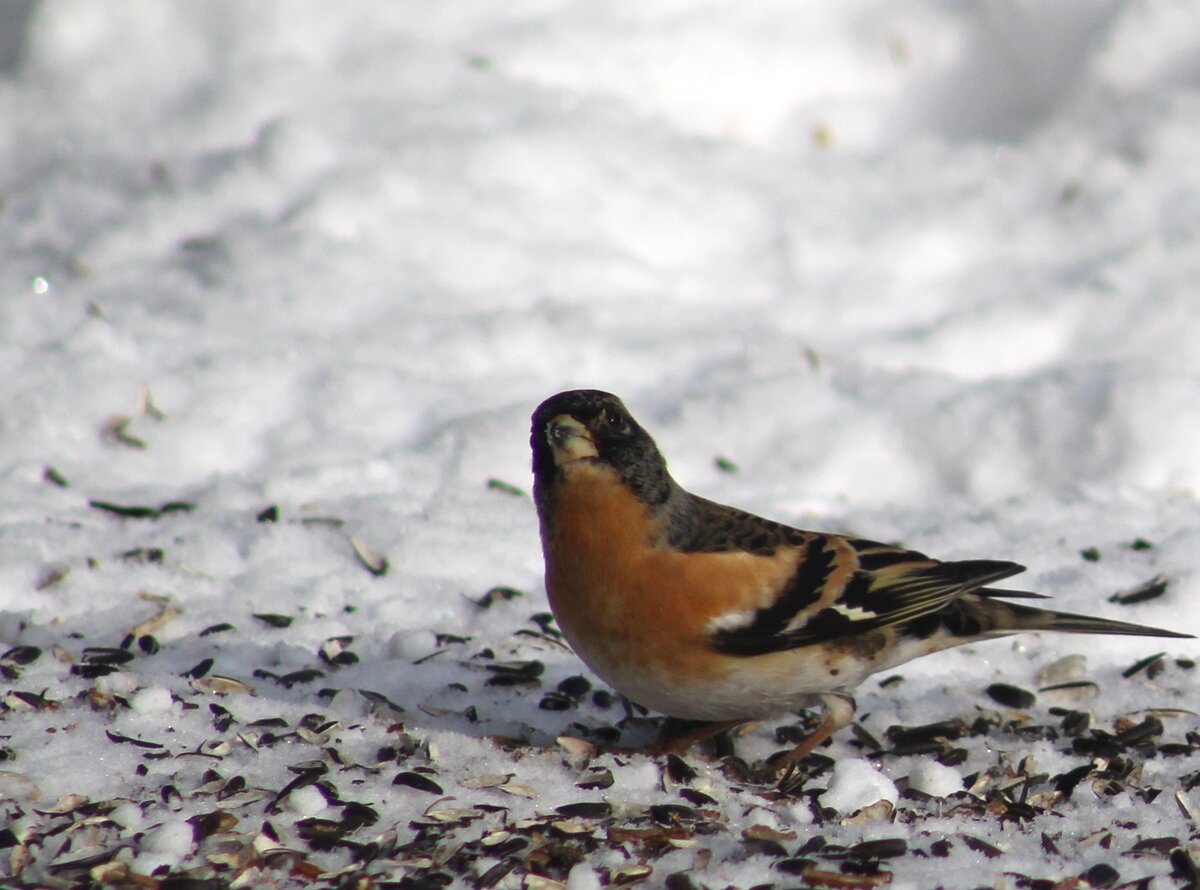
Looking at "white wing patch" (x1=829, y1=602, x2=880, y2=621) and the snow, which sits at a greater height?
A: "white wing patch" (x1=829, y1=602, x2=880, y2=621)

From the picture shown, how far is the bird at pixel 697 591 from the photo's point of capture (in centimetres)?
370

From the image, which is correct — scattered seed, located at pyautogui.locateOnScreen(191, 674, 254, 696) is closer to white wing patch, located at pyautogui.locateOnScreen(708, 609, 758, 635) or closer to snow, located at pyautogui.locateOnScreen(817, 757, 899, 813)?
white wing patch, located at pyautogui.locateOnScreen(708, 609, 758, 635)

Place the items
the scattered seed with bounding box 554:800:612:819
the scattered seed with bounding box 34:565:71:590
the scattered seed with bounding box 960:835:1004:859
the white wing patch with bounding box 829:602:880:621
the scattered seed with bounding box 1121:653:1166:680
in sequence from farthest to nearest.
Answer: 1. the scattered seed with bounding box 34:565:71:590
2. the scattered seed with bounding box 1121:653:1166:680
3. the white wing patch with bounding box 829:602:880:621
4. the scattered seed with bounding box 554:800:612:819
5. the scattered seed with bounding box 960:835:1004:859

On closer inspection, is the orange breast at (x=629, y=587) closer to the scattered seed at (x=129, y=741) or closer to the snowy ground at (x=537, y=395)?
the snowy ground at (x=537, y=395)

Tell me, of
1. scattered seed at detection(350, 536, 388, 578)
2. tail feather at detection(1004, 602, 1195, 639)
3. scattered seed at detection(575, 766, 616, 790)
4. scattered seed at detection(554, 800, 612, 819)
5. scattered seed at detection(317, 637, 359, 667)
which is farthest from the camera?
scattered seed at detection(350, 536, 388, 578)

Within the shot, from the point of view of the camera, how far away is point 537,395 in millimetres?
6316

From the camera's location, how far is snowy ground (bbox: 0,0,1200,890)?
3.53 m

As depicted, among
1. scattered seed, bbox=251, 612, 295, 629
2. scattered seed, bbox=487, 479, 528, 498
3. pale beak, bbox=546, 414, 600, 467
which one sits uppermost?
scattered seed, bbox=487, 479, 528, 498

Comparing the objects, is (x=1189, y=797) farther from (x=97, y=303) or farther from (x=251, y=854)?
(x=97, y=303)

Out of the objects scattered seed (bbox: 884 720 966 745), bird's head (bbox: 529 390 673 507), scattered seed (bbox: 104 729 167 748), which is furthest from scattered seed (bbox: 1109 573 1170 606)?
scattered seed (bbox: 104 729 167 748)

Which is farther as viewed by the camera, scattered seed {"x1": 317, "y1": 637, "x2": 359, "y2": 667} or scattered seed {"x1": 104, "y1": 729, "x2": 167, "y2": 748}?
scattered seed {"x1": 317, "y1": 637, "x2": 359, "y2": 667}

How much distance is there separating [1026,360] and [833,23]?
9.06 feet

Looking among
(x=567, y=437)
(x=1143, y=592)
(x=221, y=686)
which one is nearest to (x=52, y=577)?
(x=221, y=686)

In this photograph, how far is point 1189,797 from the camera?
3.69 meters
